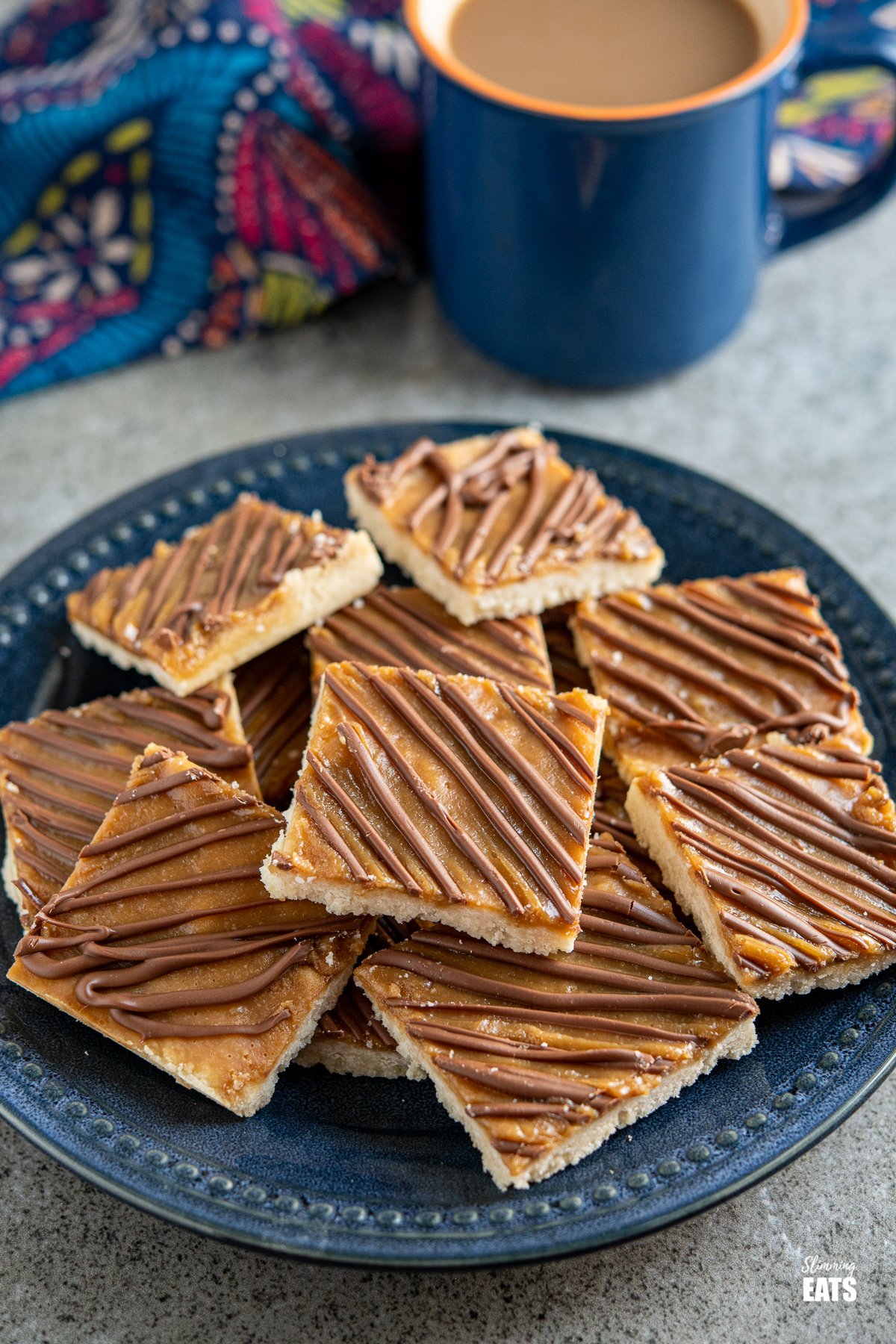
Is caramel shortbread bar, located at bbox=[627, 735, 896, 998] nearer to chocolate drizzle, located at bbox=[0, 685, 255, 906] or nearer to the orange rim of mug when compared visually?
chocolate drizzle, located at bbox=[0, 685, 255, 906]

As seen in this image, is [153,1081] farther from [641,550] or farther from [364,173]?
[364,173]

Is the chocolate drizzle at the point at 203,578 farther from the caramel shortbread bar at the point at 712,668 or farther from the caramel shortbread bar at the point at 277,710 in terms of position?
the caramel shortbread bar at the point at 712,668

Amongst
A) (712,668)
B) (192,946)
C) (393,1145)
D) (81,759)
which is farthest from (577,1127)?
(81,759)

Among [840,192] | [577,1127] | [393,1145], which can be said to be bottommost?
[393,1145]

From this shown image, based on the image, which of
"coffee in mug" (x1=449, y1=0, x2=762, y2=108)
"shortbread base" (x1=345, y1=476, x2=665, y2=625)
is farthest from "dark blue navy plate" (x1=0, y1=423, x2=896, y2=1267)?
"coffee in mug" (x1=449, y1=0, x2=762, y2=108)

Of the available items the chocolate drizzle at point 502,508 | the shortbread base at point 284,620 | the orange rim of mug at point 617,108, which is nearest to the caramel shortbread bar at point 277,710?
the shortbread base at point 284,620

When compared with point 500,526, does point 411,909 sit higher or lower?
lower

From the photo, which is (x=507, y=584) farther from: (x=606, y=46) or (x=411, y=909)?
(x=606, y=46)
